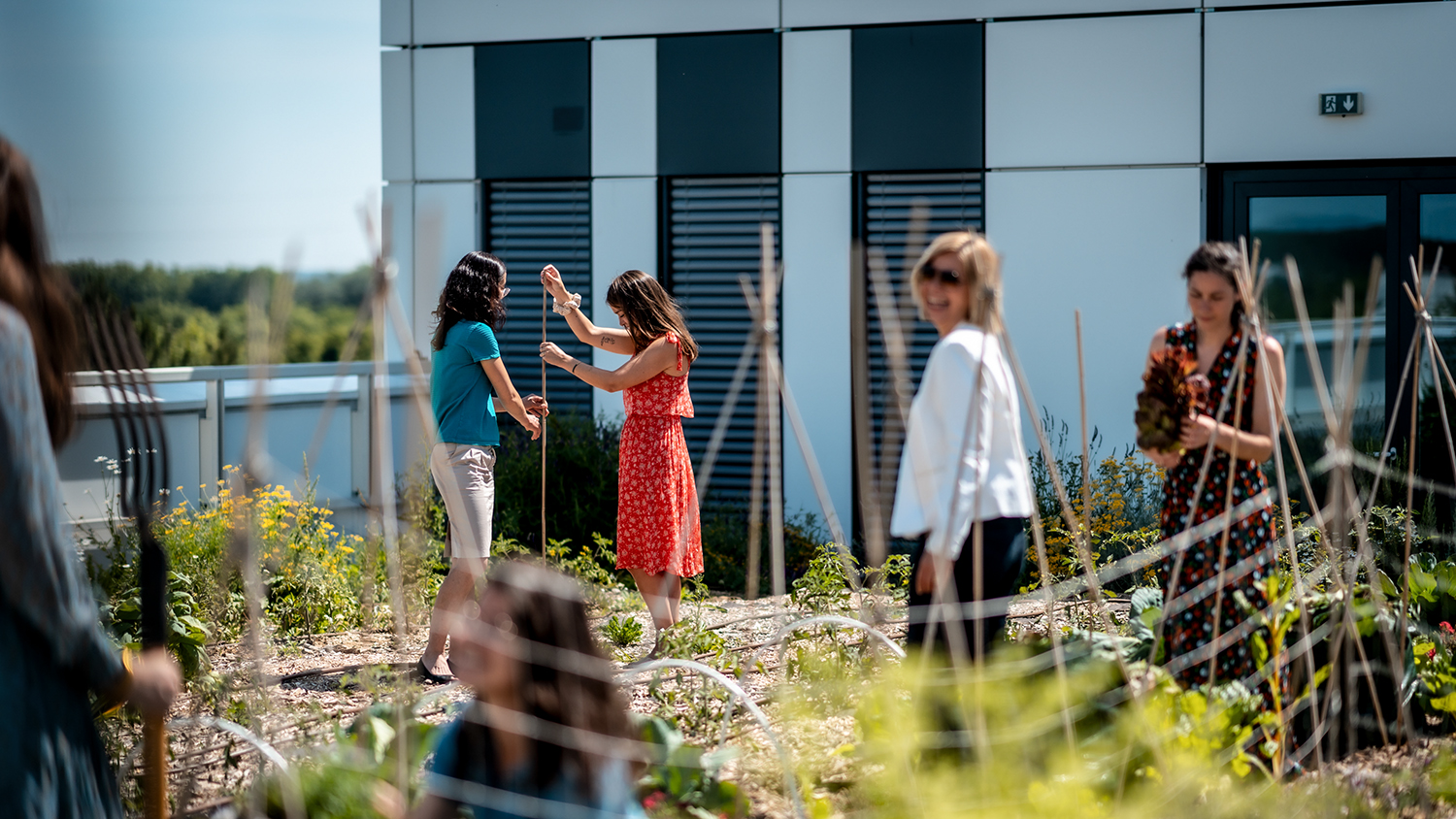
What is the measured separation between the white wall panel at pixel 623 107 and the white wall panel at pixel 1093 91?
208cm

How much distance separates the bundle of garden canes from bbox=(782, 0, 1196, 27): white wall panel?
4289 mm

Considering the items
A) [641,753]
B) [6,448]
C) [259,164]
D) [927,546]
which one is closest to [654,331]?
[927,546]

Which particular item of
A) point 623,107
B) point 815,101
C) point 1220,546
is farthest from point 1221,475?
point 623,107

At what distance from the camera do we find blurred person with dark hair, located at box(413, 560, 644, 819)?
2.09 metres

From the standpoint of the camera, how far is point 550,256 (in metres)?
7.65

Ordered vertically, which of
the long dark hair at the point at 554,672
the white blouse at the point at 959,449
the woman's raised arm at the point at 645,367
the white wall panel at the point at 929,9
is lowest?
the long dark hair at the point at 554,672

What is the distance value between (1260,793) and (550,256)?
5751mm

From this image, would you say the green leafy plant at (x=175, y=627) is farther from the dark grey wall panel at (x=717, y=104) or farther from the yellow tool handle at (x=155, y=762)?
the dark grey wall panel at (x=717, y=104)

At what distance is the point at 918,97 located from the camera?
23.1ft

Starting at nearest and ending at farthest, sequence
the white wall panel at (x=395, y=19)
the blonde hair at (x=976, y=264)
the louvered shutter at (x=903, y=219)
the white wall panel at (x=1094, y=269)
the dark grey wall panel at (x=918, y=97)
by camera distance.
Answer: the blonde hair at (x=976, y=264) → the white wall panel at (x=1094, y=269) → the dark grey wall panel at (x=918, y=97) → the louvered shutter at (x=903, y=219) → the white wall panel at (x=395, y=19)

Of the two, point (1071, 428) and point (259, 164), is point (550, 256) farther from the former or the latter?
point (259, 164)

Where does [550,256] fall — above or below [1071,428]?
above

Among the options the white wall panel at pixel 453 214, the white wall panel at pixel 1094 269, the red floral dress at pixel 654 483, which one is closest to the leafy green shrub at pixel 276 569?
the red floral dress at pixel 654 483

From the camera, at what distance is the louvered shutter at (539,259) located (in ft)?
24.9
